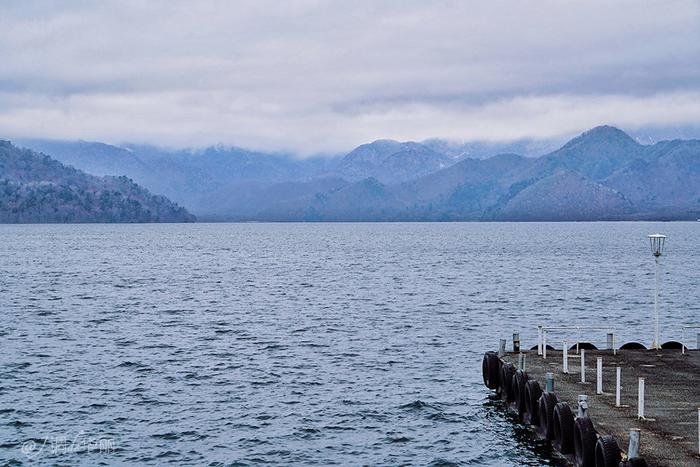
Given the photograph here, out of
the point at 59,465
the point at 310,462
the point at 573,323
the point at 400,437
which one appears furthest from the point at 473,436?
the point at 573,323

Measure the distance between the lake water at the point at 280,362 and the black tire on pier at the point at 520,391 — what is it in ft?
3.08

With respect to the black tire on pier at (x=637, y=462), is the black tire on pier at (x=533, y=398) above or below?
below

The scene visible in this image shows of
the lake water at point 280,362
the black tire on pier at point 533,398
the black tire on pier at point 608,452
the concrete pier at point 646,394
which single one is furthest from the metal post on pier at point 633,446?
the black tire on pier at point 533,398

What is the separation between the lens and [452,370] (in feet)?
169

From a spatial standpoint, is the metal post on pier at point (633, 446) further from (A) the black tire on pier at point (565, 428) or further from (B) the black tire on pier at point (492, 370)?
(B) the black tire on pier at point (492, 370)

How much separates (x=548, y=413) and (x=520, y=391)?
494 cm

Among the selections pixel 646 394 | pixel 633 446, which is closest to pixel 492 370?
pixel 646 394

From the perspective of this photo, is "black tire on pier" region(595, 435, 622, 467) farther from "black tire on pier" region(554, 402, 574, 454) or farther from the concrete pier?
"black tire on pier" region(554, 402, 574, 454)

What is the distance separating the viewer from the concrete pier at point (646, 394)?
2648 cm

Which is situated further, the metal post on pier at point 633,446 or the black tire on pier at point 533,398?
the black tire on pier at point 533,398

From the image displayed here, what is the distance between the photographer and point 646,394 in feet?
109

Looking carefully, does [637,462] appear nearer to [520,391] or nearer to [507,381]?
[520,391]

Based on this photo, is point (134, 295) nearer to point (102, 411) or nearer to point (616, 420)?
point (102, 411)

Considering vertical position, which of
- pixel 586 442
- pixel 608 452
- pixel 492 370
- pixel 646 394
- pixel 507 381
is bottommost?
pixel 507 381
